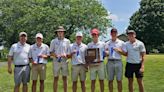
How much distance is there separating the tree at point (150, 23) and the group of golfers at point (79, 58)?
57.2 m

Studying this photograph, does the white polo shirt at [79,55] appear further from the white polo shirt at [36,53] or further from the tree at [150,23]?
the tree at [150,23]

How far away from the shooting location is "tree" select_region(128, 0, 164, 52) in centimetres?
7044

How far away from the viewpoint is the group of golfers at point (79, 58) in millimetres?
→ 12625

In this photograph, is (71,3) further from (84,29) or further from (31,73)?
(31,73)

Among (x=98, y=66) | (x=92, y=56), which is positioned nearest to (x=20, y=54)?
(x=92, y=56)

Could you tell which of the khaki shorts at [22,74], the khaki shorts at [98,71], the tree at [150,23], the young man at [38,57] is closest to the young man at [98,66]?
the khaki shorts at [98,71]

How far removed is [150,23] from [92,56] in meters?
61.5

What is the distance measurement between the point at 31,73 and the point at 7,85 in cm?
590

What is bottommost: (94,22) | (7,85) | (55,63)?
(7,85)

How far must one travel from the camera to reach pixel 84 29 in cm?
5856

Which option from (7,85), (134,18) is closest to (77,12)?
(134,18)

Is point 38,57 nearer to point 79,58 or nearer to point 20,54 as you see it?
point 20,54

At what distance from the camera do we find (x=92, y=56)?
12.6 m

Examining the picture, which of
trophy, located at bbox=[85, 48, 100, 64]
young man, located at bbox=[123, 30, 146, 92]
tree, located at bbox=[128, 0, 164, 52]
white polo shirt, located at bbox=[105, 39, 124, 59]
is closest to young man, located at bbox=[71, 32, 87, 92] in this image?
trophy, located at bbox=[85, 48, 100, 64]
